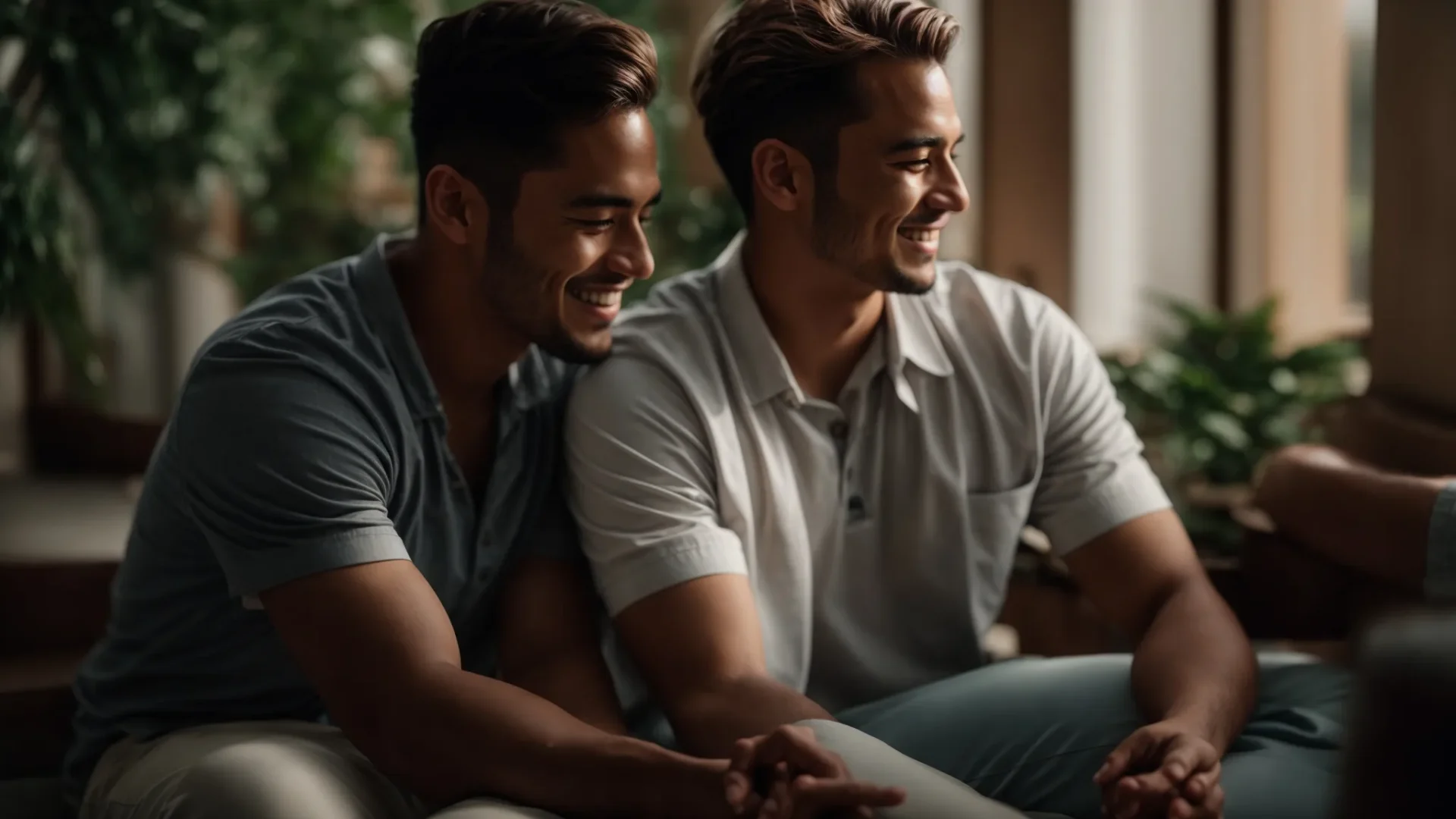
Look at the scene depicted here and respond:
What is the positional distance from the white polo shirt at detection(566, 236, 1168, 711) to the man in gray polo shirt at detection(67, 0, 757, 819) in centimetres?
11

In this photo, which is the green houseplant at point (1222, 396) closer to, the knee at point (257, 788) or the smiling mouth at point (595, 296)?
the smiling mouth at point (595, 296)

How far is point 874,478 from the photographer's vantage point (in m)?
1.83

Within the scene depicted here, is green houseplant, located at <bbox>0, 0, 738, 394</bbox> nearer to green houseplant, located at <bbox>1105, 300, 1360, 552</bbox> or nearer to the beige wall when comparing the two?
green houseplant, located at <bbox>1105, 300, 1360, 552</bbox>

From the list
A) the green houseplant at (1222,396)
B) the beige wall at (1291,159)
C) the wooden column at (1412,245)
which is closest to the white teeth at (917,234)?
the wooden column at (1412,245)

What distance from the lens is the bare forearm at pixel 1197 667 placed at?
5.15 feet

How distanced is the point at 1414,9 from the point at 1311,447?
0.67 metres

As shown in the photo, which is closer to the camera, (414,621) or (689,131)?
(414,621)

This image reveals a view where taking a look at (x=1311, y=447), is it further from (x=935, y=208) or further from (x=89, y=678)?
(x=89, y=678)

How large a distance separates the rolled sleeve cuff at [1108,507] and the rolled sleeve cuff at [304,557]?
31.5 inches

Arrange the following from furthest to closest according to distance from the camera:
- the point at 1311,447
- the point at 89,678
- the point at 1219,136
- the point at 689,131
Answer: the point at 689,131 → the point at 1219,136 → the point at 1311,447 → the point at 89,678

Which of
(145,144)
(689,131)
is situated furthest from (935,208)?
(689,131)

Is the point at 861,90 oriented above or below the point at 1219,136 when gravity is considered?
above

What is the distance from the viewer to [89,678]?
5.70 feet

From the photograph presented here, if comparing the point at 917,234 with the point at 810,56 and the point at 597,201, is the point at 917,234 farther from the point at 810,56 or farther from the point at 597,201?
the point at 597,201
